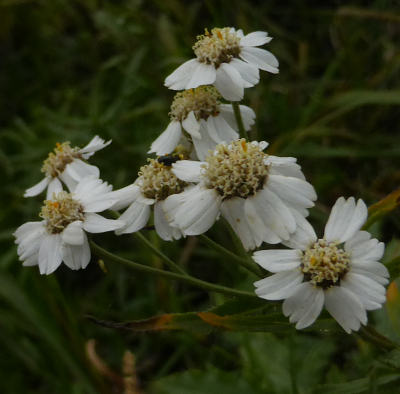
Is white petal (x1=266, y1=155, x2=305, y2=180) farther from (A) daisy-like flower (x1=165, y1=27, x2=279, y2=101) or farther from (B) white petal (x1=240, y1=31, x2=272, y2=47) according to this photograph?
(B) white petal (x1=240, y1=31, x2=272, y2=47)

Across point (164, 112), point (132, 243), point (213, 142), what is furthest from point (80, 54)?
point (213, 142)

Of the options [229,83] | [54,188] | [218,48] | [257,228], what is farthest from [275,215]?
[54,188]

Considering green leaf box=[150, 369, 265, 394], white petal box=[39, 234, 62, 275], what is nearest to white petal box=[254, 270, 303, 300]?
white petal box=[39, 234, 62, 275]

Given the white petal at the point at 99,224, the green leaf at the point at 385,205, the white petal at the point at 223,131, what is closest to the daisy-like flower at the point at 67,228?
the white petal at the point at 99,224

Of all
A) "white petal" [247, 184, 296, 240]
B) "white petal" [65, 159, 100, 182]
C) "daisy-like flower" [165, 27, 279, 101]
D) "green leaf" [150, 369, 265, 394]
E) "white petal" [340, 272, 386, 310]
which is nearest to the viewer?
"white petal" [340, 272, 386, 310]

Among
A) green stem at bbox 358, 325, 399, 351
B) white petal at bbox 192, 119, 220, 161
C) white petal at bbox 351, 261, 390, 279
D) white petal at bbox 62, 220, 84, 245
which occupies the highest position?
white petal at bbox 192, 119, 220, 161

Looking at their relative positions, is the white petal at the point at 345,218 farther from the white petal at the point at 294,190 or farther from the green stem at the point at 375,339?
the green stem at the point at 375,339
